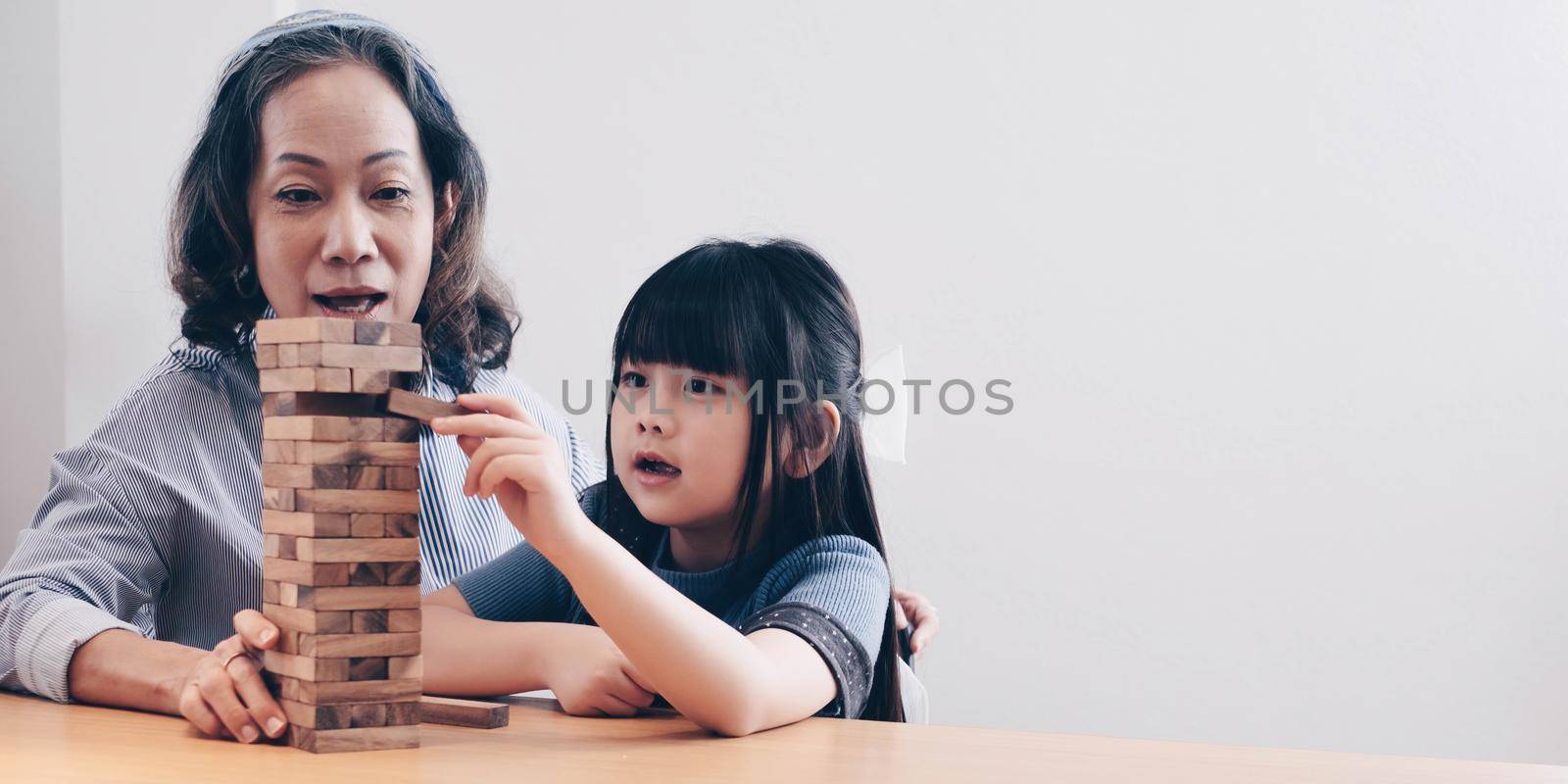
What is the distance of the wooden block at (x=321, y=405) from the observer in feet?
2.34

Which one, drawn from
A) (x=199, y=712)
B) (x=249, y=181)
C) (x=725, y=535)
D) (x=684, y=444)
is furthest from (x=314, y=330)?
(x=249, y=181)

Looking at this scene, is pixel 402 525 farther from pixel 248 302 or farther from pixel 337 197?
pixel 248 302

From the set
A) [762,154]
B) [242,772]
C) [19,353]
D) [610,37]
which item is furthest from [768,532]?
[610,37]

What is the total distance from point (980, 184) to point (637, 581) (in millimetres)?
1716

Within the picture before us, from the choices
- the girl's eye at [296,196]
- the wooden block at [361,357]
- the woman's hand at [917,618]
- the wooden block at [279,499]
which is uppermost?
the girl's eye at [296,196]

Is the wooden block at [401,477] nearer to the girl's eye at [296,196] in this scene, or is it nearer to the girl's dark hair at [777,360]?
the girl's dark hair at [777,360]

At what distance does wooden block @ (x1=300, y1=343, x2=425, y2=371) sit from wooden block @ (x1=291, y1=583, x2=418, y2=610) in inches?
4.3

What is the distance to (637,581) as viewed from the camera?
75 centimetres

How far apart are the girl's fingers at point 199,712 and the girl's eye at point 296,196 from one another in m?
0.54

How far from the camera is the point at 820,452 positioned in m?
1.08

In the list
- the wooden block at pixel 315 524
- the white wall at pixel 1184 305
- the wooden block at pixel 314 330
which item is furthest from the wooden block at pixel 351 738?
the white wall at pixel 1184 305

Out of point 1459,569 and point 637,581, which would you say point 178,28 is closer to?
point 637,581

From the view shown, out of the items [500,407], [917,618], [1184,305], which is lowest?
[917,618]

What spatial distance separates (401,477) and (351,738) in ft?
0.48
